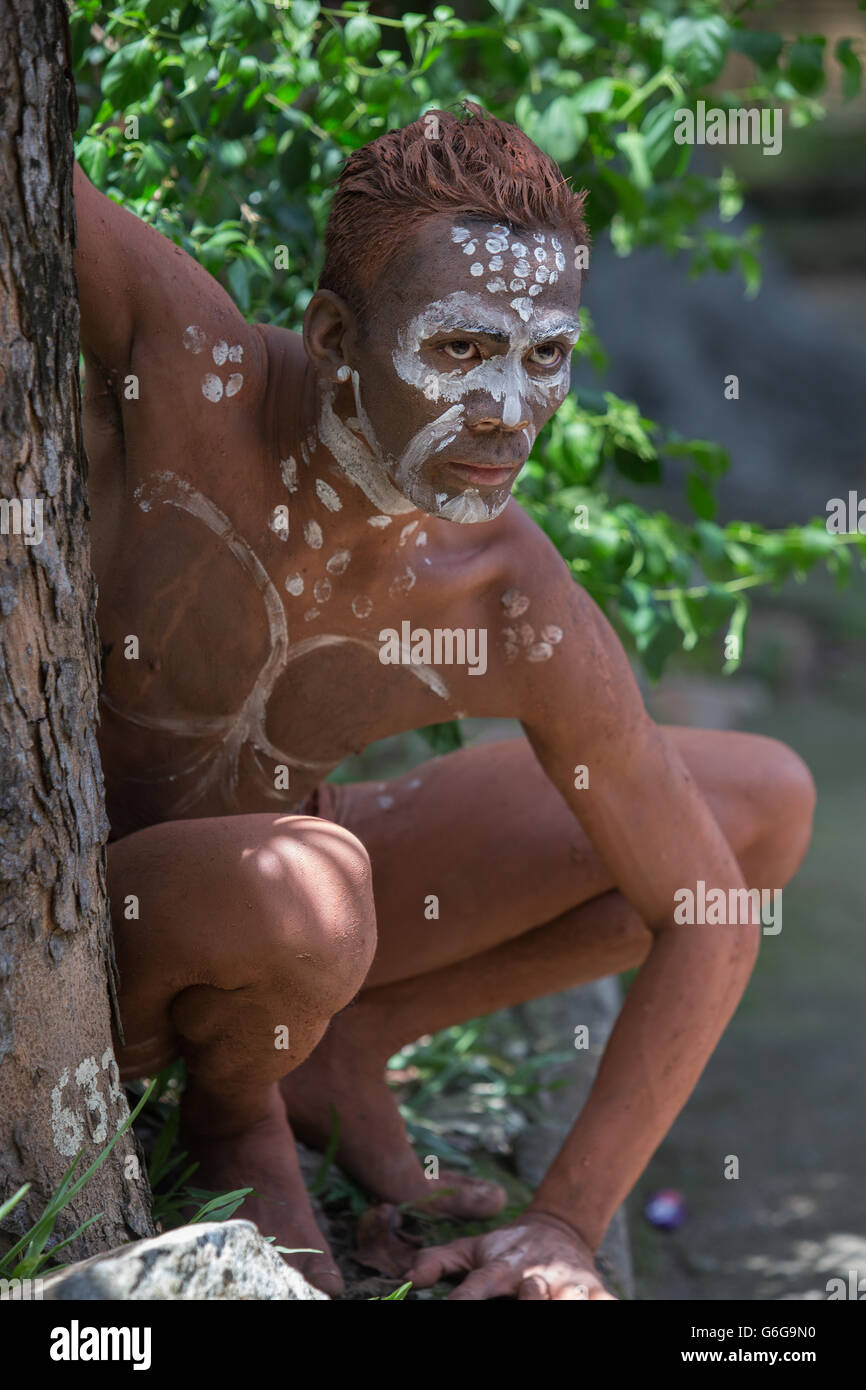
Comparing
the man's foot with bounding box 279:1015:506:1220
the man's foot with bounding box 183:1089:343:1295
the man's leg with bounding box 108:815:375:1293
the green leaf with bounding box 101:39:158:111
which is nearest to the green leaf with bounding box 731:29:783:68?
the green leaf with bounding box 101:39:158:111

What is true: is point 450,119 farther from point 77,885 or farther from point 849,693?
point 849,693

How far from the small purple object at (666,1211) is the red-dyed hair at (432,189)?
235 centimetres

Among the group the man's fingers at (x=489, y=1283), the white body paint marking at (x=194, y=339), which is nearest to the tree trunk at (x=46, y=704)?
the white body paint marking at (x=194, y=339)

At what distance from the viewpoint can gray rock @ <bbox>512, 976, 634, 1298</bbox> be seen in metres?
2.87

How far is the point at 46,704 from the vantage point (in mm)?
1756

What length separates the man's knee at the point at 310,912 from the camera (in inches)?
74.3

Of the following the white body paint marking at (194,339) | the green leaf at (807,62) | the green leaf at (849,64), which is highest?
the green leaf at (849,64)

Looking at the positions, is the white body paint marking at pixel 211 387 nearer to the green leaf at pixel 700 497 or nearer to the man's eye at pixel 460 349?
the man's eye at pixel 460 349

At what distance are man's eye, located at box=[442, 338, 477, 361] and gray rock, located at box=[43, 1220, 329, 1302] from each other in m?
1.02

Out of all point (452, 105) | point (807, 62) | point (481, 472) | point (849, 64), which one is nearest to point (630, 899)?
point (481, 472)

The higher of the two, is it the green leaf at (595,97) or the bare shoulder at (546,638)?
the green leaf at (595,97)

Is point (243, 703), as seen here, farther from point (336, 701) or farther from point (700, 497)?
point (700, 497)

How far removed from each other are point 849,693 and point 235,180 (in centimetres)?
506

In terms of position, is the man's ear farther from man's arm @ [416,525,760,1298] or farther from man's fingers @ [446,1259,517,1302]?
man's fingers @ [446,1259,517,1302]
